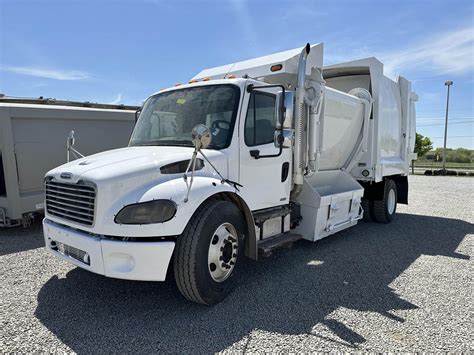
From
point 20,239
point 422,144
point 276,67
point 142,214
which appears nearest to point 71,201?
point 142,214

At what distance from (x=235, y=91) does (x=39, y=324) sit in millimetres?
3168

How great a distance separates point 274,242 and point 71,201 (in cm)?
250

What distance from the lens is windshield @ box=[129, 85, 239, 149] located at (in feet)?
13.1

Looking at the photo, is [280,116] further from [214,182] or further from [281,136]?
[214,182]

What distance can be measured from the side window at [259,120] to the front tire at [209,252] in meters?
0.95

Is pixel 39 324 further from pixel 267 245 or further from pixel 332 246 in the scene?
pixel 332 246

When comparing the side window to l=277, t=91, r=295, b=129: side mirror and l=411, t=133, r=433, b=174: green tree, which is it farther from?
l=411, t=133, r=433, b=174: green tree

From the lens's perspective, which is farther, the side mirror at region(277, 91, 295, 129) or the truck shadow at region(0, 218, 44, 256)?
the truck shadow at region(0, 218, 44, 256)

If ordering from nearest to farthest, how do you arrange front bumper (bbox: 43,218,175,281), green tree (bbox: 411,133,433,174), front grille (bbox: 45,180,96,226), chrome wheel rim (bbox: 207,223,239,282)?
front bumper (bbox: 43,218,175,281) → front grille (bbox: 45,180,96,226) → chrome wheel rim (bbox: 207,223,239,282) → green tree (bbox: 411,133,433,174)

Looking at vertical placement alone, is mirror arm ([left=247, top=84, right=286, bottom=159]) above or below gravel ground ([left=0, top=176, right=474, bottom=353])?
above

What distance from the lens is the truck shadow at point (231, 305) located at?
295 cm

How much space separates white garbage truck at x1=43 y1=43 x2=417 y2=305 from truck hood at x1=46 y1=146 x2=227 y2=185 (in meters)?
0.01

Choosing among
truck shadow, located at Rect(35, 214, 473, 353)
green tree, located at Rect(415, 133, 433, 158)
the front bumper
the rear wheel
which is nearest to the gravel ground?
truck shadow, located at Rect(35, 214, 473, 353)

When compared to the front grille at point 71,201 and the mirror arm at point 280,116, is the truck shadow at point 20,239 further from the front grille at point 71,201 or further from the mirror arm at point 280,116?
the mirror arm at point 280,116
